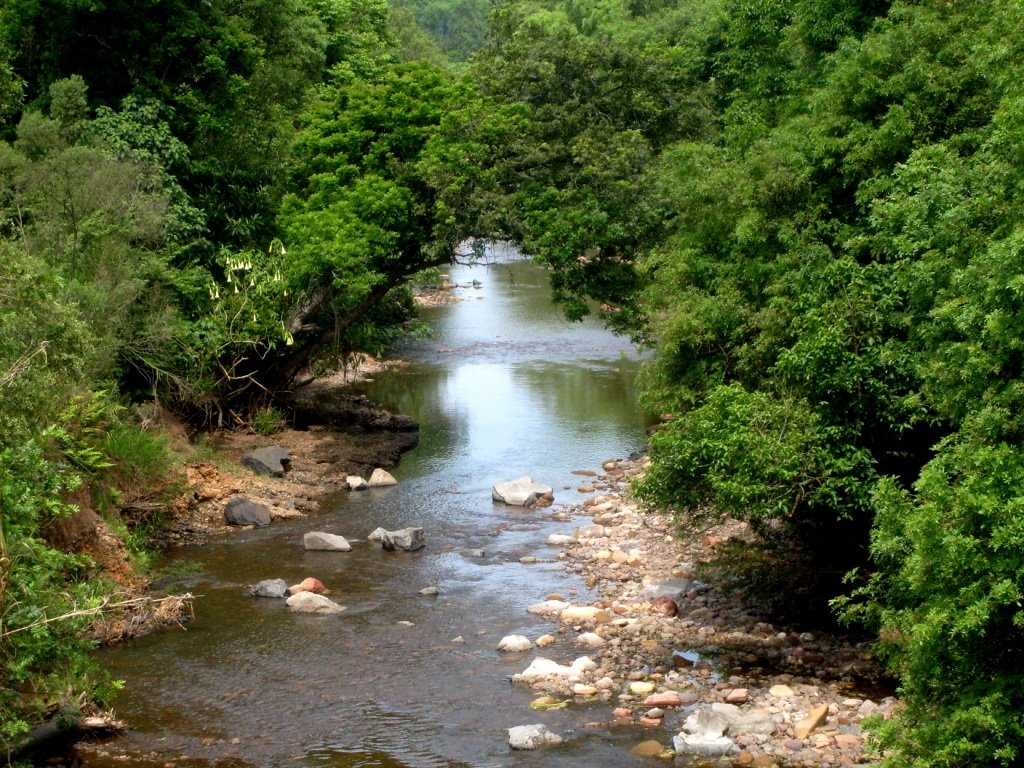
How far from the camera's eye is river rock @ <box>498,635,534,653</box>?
561 inches

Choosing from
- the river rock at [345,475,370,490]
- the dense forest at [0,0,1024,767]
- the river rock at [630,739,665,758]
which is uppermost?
the dense forest at [0,0,1024,767]

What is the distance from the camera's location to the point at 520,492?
2094 centimetres

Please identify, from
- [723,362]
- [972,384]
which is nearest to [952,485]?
[972,384]

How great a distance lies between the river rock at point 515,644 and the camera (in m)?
14.3

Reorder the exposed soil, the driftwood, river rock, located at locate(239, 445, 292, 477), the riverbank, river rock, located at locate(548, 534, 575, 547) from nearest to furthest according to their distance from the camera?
the driftwood, the riverbank, the exposed soil, river rock, located at locate(548, 534, 575, 547), river rock, located at locate(239, 445, 292, 477)

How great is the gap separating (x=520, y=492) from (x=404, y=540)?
130 inches

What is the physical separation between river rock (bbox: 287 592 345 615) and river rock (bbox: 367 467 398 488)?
6.26 meters

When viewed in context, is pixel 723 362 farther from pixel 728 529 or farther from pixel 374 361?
pixel 374 361

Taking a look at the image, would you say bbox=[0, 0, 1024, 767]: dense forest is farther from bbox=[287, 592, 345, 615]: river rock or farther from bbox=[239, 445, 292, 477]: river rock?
bbox=[287, 592, 345, 615]: river rock

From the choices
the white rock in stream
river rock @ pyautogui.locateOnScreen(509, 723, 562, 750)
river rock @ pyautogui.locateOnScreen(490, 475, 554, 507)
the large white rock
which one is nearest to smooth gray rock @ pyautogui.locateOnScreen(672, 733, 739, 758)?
river rock @ pyautogui.locateOnScreen(509, 723, 562, 750)

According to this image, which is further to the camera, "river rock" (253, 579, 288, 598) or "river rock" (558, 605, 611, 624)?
"river rock" (253, 579, 288, 598)

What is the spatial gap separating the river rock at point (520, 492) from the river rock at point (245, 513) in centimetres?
424

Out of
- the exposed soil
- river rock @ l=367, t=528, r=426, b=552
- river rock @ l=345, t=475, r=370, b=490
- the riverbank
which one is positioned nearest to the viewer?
the riverbank

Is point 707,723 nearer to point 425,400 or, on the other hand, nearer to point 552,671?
point 552,671
